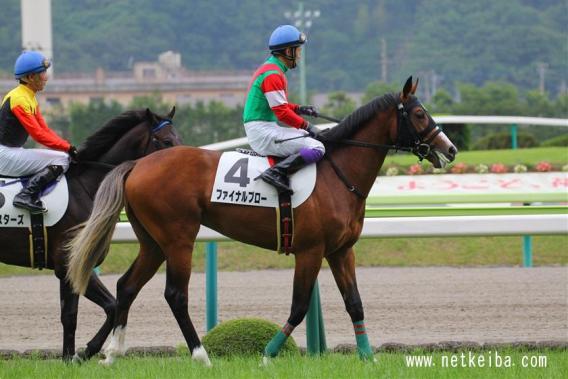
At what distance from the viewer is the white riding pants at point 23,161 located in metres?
6.69

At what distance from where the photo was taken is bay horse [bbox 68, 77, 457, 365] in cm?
625

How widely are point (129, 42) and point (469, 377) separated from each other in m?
79.6

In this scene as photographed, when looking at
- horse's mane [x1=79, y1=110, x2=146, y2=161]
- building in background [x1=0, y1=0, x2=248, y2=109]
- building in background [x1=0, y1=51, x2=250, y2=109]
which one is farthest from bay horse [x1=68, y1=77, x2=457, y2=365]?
building in background [x1=0, y1=51, x2=250, y2=109]

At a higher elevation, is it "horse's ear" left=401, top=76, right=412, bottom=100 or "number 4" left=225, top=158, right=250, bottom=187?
"horse's ear" left=401, top=76, right=412, bottom=100

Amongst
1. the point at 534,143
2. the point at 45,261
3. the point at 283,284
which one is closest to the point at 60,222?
the point at 45,261

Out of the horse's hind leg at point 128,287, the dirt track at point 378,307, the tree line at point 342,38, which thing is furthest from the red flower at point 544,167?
the tree line at point 342,38

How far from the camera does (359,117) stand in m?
6.52

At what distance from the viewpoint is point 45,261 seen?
664 cm

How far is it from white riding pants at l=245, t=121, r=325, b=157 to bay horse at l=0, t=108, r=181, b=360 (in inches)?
36.8

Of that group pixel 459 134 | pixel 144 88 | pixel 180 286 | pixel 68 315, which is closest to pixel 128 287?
pixel 180 286

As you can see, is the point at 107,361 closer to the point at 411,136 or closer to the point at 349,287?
the point at 349,287

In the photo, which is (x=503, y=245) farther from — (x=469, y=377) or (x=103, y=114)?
(x=103, y=114)

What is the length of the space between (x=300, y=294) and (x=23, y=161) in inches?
74.0

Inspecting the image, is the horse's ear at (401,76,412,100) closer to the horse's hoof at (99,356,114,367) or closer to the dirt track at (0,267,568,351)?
the dirt track at (0,267,568,351)
